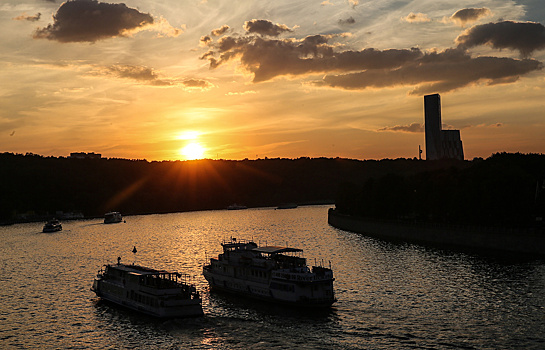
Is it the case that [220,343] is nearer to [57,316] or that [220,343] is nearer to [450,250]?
[57,316]

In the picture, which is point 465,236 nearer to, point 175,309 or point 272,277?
point 272,277

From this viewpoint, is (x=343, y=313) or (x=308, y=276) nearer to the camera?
(x=343, y=313)

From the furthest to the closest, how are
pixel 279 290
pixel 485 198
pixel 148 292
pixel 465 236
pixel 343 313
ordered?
1. pixel 485 198
2. pixel 465 236
3. pixel 279 290
4. pixel 148 292
5. pixel 343 313

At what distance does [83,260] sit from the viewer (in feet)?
428

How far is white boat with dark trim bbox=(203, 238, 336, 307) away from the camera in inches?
2913

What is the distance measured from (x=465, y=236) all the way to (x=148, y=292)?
85.8m

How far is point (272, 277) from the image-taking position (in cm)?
7862

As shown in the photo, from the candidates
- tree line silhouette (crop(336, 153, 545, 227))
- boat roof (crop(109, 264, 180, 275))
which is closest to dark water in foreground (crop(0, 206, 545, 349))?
boat roof (crop(109, 264, 180, 275))

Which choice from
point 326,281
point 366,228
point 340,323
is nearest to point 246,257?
point 326,281

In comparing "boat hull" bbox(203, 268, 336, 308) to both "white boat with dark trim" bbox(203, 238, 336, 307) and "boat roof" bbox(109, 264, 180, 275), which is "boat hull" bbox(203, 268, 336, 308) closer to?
"white boat with dark trim" bbox(203, 238, 336, 307)

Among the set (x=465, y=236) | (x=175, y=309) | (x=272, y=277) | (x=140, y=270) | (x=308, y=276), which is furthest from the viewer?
(x=465, y=236)

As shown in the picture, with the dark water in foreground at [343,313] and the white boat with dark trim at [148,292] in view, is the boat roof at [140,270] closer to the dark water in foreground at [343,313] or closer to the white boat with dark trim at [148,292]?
the white boat with dark trim at [148,292]

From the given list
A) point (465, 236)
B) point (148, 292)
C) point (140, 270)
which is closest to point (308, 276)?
point (148, 292)

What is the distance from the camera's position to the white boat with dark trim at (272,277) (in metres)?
74.0
